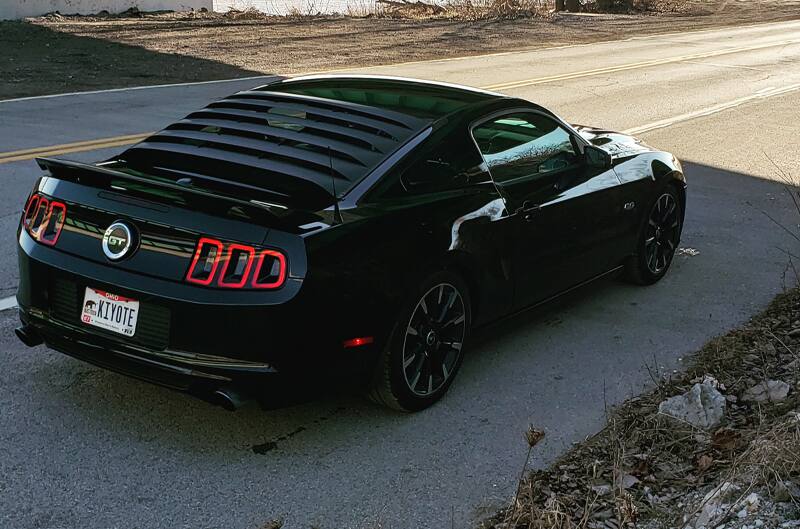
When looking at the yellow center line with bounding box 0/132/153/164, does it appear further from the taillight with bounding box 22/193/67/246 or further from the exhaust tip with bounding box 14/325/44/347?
the exhaust tip with bounding box 14/325/44/347

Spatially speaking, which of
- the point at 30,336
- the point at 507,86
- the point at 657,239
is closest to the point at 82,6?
the point at 507,86

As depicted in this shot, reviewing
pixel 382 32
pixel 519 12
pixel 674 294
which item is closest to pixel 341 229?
pixel 674 294

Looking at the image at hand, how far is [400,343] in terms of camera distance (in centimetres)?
478

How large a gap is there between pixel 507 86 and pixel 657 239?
10279 mm

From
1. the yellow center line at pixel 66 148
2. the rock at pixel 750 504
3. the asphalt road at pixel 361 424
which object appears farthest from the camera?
the yellow center line at pixel 66 148

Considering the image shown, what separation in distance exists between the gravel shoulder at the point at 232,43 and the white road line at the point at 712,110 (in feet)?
23.7

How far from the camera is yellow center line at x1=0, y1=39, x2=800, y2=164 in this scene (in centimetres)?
1054

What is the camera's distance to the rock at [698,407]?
15.9 ft

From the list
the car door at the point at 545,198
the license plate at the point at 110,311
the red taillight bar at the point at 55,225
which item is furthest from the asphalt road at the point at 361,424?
the red taillight bar at the point at 55,225

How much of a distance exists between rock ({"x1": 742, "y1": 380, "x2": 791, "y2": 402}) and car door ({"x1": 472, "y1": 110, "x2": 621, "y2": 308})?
130 cm

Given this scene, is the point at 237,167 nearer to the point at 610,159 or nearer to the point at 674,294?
the point at 610,159

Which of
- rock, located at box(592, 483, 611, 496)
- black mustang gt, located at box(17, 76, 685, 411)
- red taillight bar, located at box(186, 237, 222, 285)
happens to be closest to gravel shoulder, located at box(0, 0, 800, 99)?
black mustang gt, located at box(17, 76, 685, 411)

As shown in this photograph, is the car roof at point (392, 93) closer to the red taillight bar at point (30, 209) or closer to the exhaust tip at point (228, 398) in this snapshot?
the red taillight bar at point (30, 209)

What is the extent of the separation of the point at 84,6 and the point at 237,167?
23291mm
